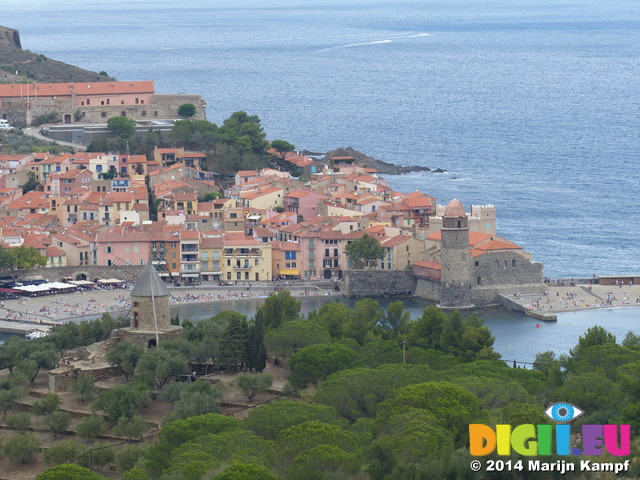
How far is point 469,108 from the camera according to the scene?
125 meters

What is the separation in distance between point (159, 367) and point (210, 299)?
63.8 feet

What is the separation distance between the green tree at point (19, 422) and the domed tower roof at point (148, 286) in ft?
13.0

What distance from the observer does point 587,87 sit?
141375 mm

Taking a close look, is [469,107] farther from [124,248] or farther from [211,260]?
[124,248]

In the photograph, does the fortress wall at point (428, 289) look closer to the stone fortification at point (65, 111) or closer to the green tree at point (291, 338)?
the green tree at point (291, 338)

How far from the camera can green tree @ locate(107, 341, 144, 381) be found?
3700 centimetres

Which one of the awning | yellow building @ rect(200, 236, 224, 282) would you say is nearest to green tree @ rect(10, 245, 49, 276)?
yellow building @ rect(200, 236, 224, 282)

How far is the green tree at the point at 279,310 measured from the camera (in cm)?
4520

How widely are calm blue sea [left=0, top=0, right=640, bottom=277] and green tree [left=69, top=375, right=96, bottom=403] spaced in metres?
28.6

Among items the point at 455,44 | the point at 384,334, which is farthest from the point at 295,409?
the point at 455,44

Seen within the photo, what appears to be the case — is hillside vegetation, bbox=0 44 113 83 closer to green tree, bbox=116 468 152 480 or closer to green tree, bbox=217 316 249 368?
green tree, bbox=217 316 249 368

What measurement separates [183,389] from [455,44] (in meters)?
160

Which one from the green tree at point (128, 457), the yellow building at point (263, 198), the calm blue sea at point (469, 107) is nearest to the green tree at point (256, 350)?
the green tree at point (128, 457)

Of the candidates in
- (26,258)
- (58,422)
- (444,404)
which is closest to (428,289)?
(26,258)
